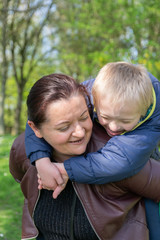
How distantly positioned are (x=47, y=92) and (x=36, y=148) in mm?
420

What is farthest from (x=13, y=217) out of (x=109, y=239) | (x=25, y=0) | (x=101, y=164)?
(x=25, y=0)

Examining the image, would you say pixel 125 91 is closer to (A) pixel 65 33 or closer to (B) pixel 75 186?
(B) pixel 75 186

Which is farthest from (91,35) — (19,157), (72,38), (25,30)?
(19,157)

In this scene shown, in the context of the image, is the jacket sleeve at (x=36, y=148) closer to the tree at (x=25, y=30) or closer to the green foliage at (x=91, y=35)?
the green foliage at (x=91, y=35)

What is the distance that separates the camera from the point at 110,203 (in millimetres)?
1823

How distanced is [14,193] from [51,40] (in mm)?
17303

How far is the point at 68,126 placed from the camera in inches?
69.6

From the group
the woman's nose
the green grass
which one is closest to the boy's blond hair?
the woman's nose

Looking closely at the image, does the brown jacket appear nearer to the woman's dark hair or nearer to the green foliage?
the woman's dark hair

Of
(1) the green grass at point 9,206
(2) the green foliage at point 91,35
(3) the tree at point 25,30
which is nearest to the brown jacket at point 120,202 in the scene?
(2) the green foliage at point 91,35

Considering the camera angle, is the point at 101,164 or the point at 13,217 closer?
the point at 101,164

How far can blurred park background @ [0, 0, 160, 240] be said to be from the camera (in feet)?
16.3

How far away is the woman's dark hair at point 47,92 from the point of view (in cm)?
176

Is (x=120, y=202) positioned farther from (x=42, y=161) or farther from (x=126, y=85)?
(x=126, y=85)
